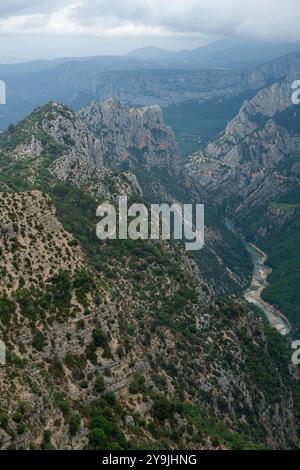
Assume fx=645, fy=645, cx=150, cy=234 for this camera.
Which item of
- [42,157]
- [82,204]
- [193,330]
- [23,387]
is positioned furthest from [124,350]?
[42,157]

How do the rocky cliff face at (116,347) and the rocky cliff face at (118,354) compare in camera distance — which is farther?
the rocky cliff face at (116,347)

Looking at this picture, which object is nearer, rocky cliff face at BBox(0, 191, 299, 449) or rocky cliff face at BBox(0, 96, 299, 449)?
rocky cliff face at BBox(0, 191, 299, 449)

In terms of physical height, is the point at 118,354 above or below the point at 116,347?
below

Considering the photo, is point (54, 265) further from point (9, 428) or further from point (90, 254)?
point (90, 254)

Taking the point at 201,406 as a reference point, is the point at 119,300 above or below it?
above

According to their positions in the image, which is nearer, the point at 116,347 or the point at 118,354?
the point at 118,354

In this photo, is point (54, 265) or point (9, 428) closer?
point (9, 428)
